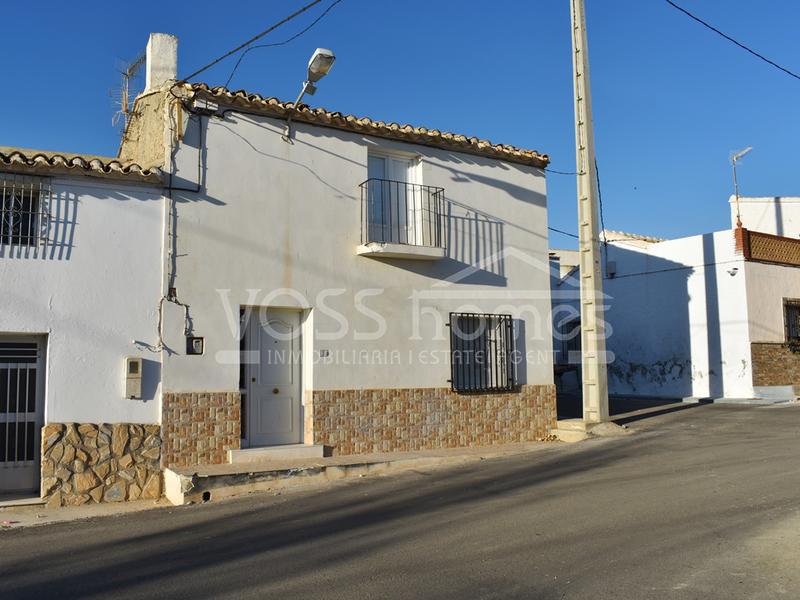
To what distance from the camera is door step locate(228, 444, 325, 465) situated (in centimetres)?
959

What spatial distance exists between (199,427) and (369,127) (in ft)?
16.5

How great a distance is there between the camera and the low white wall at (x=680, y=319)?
17.4m

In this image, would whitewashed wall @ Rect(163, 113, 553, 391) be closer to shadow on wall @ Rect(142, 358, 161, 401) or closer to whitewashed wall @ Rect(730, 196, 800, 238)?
shadow on wall @ Rect(142, 358, 161, 401)

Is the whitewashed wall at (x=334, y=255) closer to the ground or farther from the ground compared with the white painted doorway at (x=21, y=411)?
farther from the ground

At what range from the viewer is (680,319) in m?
18.7

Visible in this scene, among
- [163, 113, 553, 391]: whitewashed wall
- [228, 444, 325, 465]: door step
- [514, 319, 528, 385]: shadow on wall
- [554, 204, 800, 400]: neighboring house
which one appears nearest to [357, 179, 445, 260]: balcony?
[163, 113, 553, 391]: whitewashed wall

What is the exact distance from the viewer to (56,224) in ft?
29.0

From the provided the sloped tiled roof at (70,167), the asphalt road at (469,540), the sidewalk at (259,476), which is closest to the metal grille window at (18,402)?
the sidewalk at (259,476)

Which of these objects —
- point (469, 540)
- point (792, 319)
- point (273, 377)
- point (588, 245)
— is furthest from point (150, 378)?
point (792, 319)

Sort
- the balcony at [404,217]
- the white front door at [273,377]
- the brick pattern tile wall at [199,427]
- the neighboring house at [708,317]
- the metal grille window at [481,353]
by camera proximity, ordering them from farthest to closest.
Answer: the neighboring house at [708,317] < the metal grille window at [481,353] < the balcony at [404,217] < the white front door at [273,377] < the brick pattern tile wall at [199,427]

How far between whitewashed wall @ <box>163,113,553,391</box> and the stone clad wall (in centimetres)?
83

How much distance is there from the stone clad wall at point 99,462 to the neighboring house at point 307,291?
29 mm

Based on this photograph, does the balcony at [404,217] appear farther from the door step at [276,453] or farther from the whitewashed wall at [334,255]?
the door step at [276,453]

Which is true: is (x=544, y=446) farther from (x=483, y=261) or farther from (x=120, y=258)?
(x=120, y=258)
